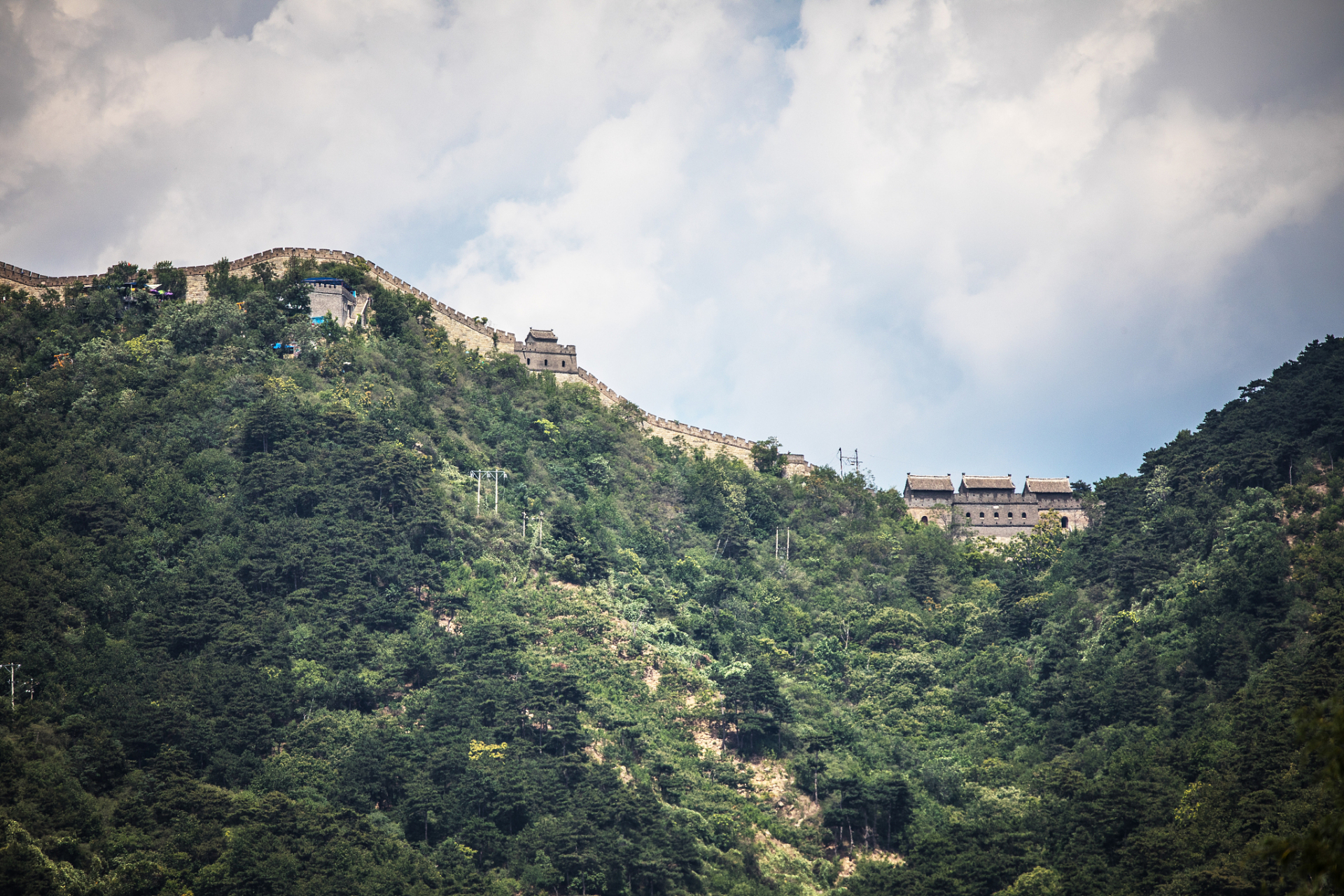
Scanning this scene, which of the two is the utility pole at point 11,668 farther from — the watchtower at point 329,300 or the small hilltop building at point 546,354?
the small hilltop building at point 546,354

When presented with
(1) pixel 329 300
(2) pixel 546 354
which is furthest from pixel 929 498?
(1) pixel 329 300

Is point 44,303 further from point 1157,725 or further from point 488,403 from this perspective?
point 1157,725

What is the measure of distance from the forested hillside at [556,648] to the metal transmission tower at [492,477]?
13.7 inches

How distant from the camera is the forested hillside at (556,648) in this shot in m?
35.4

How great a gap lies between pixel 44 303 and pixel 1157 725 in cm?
4509

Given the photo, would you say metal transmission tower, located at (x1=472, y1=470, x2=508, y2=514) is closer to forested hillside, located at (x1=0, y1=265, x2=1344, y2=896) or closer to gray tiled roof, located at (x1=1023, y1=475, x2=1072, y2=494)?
forested hillside, located at (x1=0, y1=265, x2=1344, y2=896)

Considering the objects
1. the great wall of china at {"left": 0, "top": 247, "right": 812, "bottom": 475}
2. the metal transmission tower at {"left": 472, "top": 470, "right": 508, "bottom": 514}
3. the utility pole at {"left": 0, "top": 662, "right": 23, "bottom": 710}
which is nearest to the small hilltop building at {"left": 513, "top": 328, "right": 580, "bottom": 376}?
the great wall of china at {"left": 0, "top": 247, "right": 812, "bottom": 475}

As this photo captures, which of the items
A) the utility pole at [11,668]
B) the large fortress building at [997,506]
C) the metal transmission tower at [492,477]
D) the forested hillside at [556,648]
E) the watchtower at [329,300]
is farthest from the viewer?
the large fortress building at [997,506]

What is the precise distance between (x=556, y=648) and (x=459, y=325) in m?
23.0

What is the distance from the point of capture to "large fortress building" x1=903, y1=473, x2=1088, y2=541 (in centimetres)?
6394

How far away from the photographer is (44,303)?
56406 millimetres

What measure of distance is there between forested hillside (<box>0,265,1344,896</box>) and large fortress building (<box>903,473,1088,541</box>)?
15.9 ft

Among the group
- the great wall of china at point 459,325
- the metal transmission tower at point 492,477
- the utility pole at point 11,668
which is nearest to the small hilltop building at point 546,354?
the great wall of china at point 459,325

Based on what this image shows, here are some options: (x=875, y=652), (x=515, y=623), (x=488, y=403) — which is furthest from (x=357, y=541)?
(x=875, y=652)
